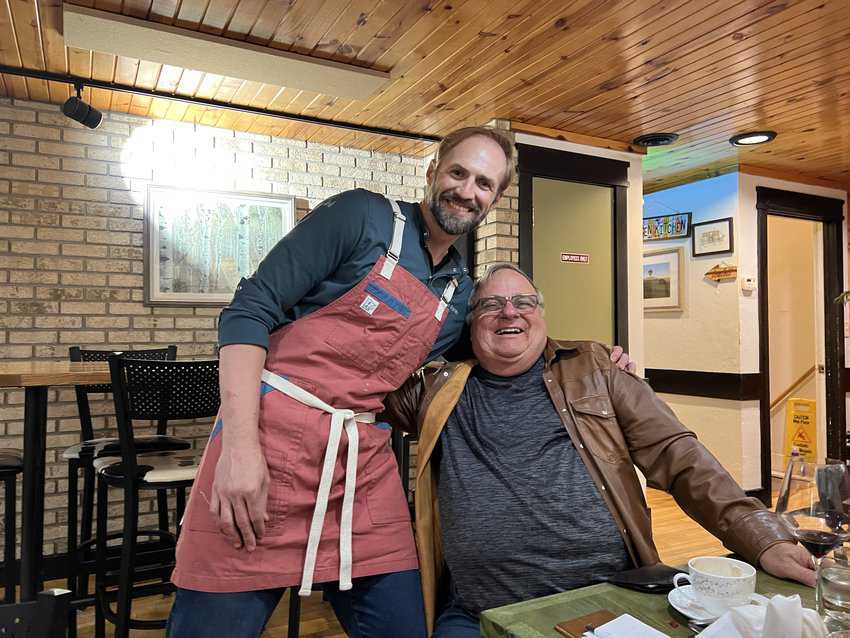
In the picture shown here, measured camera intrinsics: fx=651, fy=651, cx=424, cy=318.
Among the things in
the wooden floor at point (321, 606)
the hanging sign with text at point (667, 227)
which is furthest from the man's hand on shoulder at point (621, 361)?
the hanging sign with text at point (667, 227)

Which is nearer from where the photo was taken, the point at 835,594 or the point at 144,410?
the point at 835,594

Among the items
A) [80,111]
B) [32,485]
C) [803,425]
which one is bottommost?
[803,425]

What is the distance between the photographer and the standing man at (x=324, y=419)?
127cm

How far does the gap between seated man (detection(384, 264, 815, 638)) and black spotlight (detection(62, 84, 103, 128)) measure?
8.69ft

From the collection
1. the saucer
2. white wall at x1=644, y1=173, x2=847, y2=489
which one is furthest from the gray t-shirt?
white wall at x1=644, y1=173, x2=847, y2=489

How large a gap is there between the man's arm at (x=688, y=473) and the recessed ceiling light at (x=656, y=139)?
121 inches

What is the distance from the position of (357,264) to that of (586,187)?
3.23m

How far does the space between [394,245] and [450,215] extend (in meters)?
0.16

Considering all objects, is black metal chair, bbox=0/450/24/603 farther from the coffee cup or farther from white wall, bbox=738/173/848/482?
Answer: white wall, bbox=738/173/848/482

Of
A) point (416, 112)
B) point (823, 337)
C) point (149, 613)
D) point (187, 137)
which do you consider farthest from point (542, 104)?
point (823, 337)

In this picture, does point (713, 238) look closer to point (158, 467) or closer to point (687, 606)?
point (158, 467)

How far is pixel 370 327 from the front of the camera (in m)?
1.45

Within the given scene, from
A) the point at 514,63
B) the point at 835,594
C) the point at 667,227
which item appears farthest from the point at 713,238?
the point at 835,594

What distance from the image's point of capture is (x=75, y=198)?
3652 mm
